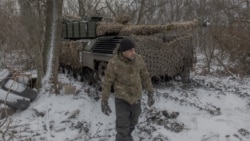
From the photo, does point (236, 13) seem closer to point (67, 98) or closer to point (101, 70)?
point (101, 70)

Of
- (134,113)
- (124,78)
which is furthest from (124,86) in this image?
(134,113)

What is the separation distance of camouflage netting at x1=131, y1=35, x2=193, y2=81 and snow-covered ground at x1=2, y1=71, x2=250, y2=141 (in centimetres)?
53

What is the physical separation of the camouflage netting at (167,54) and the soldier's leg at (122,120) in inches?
115

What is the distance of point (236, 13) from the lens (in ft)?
47.9

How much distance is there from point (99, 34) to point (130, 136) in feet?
17.0

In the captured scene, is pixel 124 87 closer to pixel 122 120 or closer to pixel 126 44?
pixel 122 120

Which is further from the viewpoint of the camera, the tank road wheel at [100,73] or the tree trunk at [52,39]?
the tank road wheel at [100,73]

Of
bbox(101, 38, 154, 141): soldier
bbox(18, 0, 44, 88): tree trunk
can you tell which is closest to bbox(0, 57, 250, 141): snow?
bbox(101, 38, 154, 141): soldier

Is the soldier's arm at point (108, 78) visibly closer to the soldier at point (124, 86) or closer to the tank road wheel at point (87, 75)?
the soldier at point (124, 86)

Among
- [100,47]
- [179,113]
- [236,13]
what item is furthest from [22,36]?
[236,13]

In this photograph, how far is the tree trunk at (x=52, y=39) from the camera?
802 centimetres

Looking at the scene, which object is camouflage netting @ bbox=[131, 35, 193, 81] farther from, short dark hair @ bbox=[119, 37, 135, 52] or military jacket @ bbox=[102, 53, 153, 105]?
short dark hair @ bbox=[119, 37, 135, 52]

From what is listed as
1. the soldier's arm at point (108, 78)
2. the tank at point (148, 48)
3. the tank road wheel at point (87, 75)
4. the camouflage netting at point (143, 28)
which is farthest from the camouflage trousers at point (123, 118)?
the tank road wheel at point (87, 75)

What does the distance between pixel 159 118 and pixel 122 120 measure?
1.31m
